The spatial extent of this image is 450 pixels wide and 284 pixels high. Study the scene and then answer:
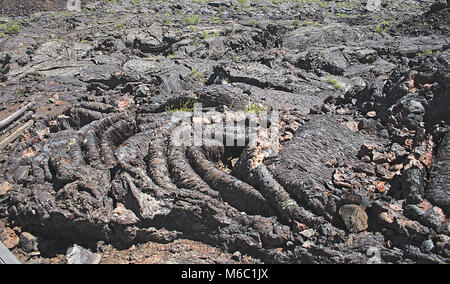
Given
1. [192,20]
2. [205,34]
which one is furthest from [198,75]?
[192,20]

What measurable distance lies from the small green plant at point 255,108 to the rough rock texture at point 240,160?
71 mm

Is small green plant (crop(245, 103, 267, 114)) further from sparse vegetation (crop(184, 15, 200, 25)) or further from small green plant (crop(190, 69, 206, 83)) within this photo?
sparse vegetation (crop(184, 15, 200, 25))

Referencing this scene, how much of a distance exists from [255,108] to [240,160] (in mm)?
2470

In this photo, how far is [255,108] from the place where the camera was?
905 cm

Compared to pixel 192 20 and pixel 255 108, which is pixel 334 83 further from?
pixel 192 20

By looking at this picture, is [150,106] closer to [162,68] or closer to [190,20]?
[162,68]

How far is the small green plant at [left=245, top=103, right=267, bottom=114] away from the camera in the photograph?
8881 millimetres

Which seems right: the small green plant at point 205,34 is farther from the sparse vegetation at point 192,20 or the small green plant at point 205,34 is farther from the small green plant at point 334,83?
the small green plant at point 334,83

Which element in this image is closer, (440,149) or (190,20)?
(440,149)

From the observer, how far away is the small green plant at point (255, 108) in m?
→ 8.88

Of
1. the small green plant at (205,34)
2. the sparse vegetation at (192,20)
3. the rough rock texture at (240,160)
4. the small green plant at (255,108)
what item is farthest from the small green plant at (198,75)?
the sparse vegetation at (192,20)

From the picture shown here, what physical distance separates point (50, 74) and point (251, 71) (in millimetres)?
8265
